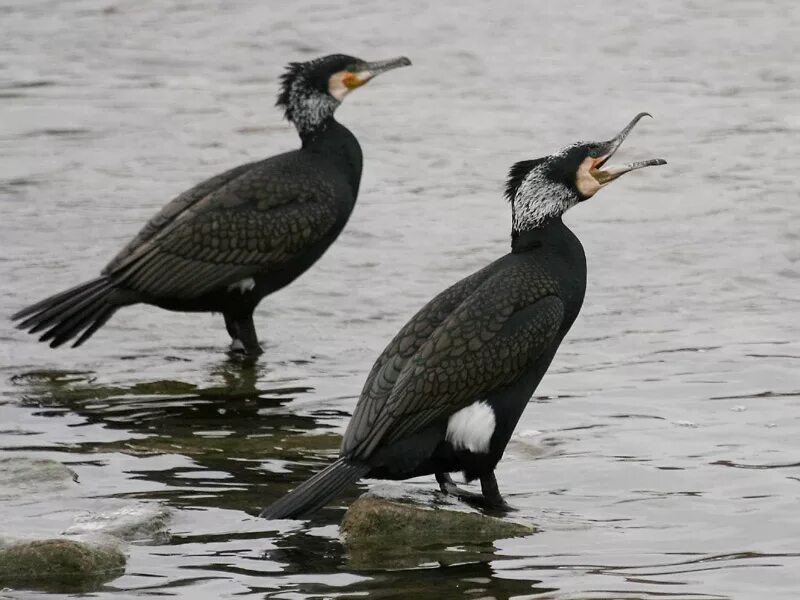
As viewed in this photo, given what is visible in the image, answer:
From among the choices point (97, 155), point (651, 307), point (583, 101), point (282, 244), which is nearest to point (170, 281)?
point (282, 244)

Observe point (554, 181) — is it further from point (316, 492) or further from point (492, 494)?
point (316, 492)

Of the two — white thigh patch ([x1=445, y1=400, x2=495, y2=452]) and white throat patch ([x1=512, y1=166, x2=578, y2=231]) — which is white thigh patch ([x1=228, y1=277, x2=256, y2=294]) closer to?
white throat patch ([x1=512, y1=166, x2=578, y2=231])

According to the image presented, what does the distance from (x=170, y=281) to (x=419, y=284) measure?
86.5 inches

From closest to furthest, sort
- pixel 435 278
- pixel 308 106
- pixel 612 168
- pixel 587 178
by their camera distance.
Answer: pixel 587 178, pixel 612 168, pixel 308 106, pixel 435 278

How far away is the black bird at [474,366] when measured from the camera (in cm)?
652

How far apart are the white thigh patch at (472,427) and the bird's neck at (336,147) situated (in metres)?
3.10

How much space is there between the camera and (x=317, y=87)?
986 cm

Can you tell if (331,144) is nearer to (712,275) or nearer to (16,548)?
(712,275)

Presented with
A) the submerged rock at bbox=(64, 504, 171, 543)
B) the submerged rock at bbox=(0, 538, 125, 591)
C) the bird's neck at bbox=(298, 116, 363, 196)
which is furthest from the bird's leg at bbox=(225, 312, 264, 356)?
the submerged rock at bbox=(0, 538, 125, 591)

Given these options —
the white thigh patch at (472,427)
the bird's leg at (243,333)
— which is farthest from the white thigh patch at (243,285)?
the white thigh patch at (472,427)

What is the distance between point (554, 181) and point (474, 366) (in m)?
0.94

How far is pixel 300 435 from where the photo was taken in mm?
7809

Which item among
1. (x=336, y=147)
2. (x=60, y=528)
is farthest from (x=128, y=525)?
(x=336, y=147)

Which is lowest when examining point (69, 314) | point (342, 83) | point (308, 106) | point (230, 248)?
point (69, 314)
